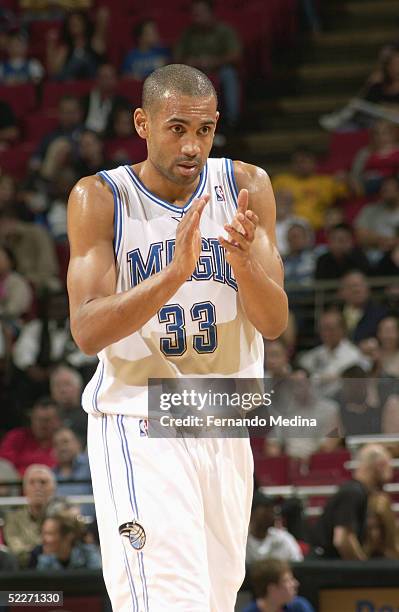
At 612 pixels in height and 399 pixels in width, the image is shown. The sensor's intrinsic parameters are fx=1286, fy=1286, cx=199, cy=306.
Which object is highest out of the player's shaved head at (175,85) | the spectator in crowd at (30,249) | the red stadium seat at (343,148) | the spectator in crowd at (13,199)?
the red stadium seat at (343,148)

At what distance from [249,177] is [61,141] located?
951 centimetres

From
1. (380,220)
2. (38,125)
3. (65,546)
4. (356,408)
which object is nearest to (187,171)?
(356,408)

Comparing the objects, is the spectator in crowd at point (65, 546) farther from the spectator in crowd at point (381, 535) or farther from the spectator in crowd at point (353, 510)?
the spectator in crowd at point (381, 535)

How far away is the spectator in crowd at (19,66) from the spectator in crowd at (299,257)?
16.5 feet

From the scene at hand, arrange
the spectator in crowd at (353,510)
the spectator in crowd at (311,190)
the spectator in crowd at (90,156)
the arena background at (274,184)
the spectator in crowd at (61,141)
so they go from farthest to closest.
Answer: the spectator in crowd at (61,141)
the spectator in crowd at (90,156)
the spectator in crowd at (311,190)
the arena background at (274,184)
the spectator in crowd at (353,510)

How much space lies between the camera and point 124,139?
14250 mm

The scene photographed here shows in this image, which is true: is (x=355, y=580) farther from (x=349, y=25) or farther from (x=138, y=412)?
(x=349, y=25)

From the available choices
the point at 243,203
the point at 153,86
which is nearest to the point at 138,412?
the point at 243,203

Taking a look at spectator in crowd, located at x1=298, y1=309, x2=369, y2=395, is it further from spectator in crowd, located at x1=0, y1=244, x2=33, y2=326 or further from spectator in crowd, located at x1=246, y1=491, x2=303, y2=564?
spectator in crowd, located at x1=0, y1=244, x2=33, y2=326

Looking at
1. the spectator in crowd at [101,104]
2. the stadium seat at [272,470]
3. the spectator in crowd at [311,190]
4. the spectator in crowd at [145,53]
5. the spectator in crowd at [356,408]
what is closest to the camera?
the spectator in crowd at [356,408]

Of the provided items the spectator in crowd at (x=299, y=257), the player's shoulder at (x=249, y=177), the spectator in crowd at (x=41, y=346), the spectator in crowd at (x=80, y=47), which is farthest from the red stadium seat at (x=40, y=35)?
the player's shoulder at (x=249, y=177)

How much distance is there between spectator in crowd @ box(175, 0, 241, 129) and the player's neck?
34.0 ft

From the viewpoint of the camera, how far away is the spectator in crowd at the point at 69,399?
10.3m

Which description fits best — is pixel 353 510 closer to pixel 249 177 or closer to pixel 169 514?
pixel 249 177
